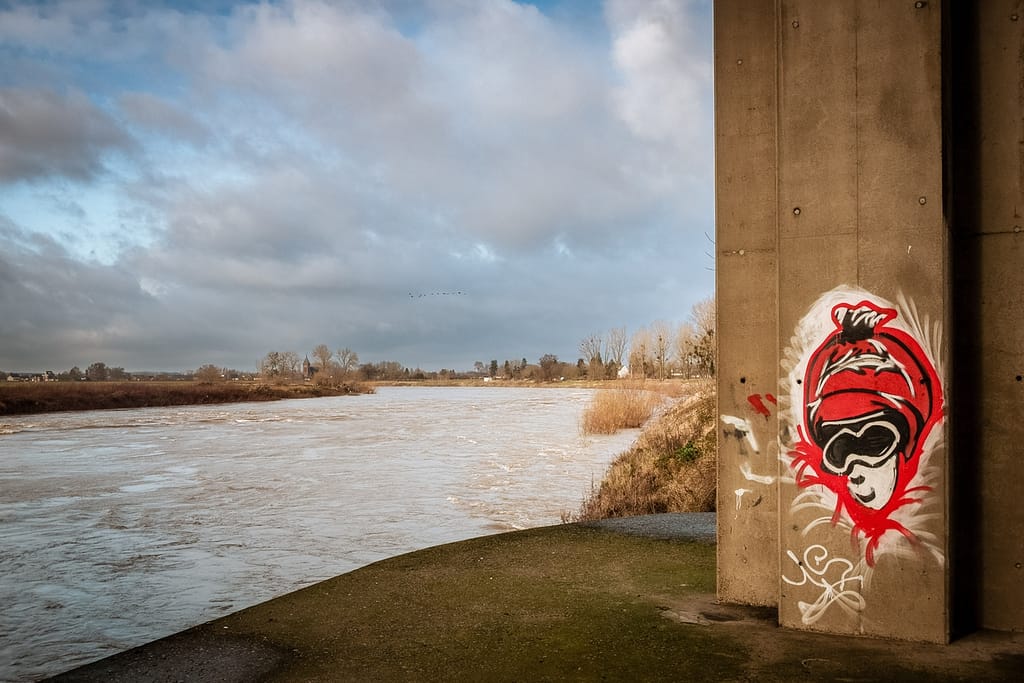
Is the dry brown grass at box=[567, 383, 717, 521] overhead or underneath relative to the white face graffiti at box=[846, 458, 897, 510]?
underneath

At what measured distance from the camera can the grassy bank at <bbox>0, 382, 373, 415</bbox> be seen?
43812 mm

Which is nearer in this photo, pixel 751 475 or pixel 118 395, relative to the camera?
pixel 751 475

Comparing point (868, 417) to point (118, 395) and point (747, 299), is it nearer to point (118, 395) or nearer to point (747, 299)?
point (747, 299)

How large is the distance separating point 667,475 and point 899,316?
8.11 m

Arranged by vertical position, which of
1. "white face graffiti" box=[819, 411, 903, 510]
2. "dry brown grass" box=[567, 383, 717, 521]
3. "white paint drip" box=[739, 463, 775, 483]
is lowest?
"dry brown grass" box=[567, 383, 717, 521]

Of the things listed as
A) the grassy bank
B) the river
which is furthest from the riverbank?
the grassy bank

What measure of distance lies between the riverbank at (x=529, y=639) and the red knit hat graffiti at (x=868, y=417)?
731 millimetres

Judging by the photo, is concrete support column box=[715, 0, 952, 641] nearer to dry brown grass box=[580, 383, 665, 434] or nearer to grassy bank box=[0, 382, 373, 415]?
dry brown grass box=[580, 383, 665, 434]

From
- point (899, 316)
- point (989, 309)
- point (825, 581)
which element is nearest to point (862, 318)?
point (899, 316)

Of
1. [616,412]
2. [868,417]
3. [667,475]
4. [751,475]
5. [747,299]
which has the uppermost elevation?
[747,299]

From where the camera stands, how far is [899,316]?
432cm

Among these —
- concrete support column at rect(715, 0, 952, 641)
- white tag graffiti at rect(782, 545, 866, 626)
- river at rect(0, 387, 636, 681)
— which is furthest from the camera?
river at rect(0, 387, 636, 681)

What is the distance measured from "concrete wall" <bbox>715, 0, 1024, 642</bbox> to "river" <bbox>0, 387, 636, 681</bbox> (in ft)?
16.8

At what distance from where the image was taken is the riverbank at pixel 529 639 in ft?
12.9
